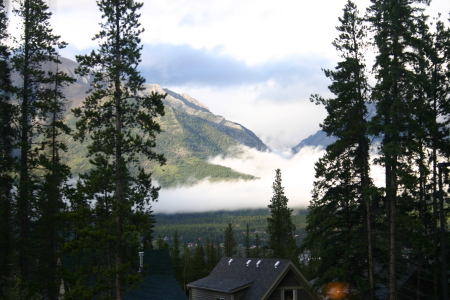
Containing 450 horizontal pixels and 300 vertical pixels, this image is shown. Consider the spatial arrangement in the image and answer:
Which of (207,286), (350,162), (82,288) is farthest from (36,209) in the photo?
(350,162)

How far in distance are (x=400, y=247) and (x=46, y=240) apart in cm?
2265

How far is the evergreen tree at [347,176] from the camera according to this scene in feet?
97.4

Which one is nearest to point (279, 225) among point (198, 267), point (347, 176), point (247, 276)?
point (198, 267)

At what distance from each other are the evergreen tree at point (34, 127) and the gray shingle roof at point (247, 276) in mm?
13161

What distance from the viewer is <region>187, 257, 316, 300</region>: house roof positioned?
121ft

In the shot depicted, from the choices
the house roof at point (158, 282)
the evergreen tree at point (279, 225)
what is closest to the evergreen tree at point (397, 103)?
the house roof at point (158, 282)

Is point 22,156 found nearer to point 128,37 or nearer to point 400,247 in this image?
point 128,37

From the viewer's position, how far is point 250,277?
1551 inches

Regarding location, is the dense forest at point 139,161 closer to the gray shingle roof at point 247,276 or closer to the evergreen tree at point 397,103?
the evergreen tree at point 397,103

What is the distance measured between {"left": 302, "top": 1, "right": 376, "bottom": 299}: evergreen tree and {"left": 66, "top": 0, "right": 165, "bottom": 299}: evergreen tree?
10.9 m

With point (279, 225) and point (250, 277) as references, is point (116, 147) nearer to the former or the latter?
point (250, 277)

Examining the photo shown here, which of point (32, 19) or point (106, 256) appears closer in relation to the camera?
point (106, 256)

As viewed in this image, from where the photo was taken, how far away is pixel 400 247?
29375 mm

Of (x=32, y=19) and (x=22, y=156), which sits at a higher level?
(x=32, y=19)
